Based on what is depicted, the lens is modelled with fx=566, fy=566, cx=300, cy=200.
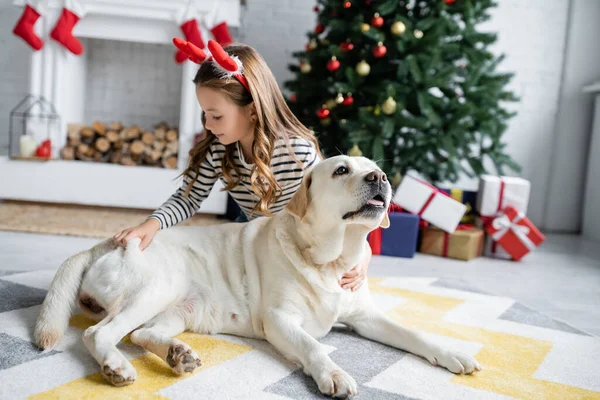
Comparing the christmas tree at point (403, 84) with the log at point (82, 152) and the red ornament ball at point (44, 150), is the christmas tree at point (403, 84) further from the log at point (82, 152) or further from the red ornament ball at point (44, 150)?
the red ornament ball at point (44, 150)

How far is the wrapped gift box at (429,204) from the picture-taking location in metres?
3.46

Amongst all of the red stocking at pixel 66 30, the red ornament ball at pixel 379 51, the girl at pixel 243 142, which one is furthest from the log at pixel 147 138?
the girl at pixel 243 142

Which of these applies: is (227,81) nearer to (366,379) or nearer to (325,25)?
(366,379)

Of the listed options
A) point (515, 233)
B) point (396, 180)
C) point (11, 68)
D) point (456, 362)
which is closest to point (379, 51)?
point (396, 180)

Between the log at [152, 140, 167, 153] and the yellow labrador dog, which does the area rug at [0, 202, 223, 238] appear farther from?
the yellow labrador dog

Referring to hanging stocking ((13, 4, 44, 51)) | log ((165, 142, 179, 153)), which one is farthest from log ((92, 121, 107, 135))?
hanging stocking ((13, 4, 44, 51))

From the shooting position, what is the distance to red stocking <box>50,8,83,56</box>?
13.6 feet

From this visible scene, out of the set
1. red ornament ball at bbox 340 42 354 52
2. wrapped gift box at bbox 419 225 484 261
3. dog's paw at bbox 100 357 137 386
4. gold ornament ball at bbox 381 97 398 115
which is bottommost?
wrapped gift box at bbox 419 225 484 261

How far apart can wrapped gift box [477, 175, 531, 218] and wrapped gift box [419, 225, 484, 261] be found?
6.7 inches

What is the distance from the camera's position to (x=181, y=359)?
1.41 meters

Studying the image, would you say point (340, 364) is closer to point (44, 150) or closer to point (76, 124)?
point (44, 150)

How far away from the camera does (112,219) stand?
155 inches

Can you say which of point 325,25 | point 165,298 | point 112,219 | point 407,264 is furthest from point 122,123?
point 165,298

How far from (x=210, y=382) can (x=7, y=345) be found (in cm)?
57
